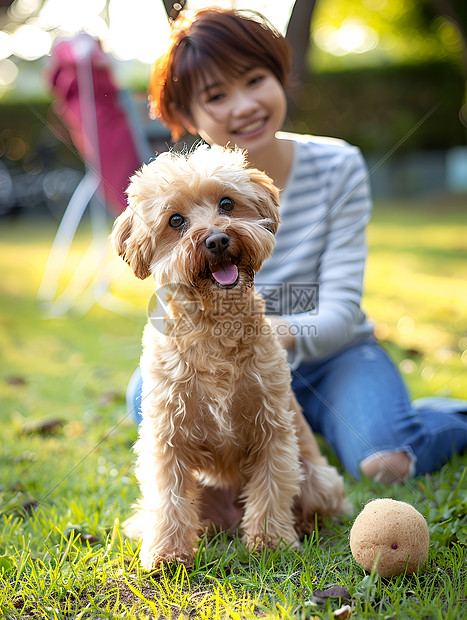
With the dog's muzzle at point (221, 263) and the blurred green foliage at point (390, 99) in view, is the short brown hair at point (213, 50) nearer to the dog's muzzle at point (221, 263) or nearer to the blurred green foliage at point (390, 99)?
the dog's muzzle at point (221, 263)

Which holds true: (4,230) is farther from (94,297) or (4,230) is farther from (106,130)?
(106,130)

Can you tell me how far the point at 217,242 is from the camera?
1800mm

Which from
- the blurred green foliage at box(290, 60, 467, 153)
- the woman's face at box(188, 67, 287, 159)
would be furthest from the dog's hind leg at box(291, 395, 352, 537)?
the blurred green foliage at box(290, 60, 467, 153)

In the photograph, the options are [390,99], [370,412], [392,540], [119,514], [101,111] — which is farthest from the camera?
[390,99]

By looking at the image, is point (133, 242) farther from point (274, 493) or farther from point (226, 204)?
point (274, 493)

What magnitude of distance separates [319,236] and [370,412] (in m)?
0.84

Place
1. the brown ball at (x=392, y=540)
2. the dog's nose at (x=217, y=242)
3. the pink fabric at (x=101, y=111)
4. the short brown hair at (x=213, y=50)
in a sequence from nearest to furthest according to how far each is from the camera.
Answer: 1. the brown ball at (x=392, y=540)
2. the dog's nose at (x=217, y=242)
3. the short brown hair at (x=213, y=50)
4. the pink fabric at (x=101, y=111)

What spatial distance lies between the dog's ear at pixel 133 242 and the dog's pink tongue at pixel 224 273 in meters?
0.26

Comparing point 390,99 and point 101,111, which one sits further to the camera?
point 390,99

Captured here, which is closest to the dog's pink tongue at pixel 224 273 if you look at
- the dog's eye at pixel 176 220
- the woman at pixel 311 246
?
the dog's eye at pixel 176 220

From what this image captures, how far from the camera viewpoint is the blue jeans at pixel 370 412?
8.46ft

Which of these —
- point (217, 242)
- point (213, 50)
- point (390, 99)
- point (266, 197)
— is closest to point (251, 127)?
point (213, 50)

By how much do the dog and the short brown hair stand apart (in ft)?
1.89

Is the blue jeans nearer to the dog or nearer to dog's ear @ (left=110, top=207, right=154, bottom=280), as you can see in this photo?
the dog
